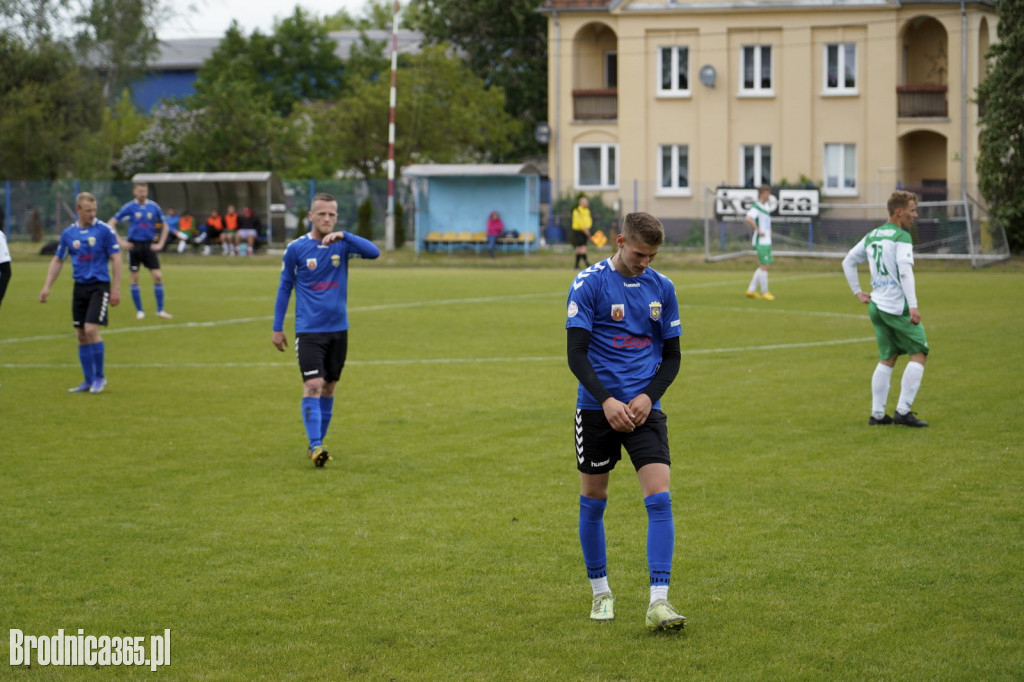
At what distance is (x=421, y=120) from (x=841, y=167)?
1959cm

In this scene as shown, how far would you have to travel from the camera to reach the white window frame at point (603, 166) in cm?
5116

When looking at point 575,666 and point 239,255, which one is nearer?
point 575,666

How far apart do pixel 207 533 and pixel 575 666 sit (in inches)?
130

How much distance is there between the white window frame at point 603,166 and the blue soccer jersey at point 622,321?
148 feet

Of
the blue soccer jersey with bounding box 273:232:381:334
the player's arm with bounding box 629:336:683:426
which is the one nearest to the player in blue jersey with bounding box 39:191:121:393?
the blue soccer jersey with bounding box 273:232:381:334

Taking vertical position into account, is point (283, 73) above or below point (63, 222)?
above

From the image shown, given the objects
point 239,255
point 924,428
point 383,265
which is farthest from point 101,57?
point 924,428

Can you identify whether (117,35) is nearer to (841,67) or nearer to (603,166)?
(603,166)

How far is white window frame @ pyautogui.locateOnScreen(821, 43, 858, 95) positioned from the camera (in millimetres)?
47938

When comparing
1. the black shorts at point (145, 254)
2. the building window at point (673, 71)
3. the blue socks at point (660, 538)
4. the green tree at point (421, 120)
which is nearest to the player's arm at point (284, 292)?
the blue socks at point (660, 538)

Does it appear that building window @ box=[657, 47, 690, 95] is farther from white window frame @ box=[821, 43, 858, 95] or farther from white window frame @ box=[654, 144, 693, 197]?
white window frame @ box=[821, 43, 858, 95]

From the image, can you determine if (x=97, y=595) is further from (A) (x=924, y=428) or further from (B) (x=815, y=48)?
(B) (x=815, y=48)

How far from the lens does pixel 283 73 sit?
8525 centimetres

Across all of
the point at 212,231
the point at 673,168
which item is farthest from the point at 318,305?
the point at 673,168
